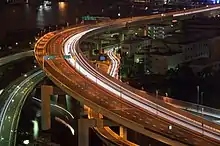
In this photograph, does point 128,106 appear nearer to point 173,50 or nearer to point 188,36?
point 173,50

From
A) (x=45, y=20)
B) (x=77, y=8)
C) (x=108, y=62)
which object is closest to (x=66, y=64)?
(x=108, y=62)

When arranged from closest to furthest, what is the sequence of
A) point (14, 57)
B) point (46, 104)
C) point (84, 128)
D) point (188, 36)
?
1. point (84, 128)
2. point (46, 104)
3. point (14, 57)
4. point (188, 36)

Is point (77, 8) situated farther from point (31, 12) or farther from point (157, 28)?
point (157, 28)

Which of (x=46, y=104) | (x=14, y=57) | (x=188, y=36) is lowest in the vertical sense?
(x=46, y=104)

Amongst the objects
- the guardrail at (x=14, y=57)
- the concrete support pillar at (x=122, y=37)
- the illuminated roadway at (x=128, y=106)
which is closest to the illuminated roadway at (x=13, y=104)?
the illuminated roadway at (x=128, y=106)

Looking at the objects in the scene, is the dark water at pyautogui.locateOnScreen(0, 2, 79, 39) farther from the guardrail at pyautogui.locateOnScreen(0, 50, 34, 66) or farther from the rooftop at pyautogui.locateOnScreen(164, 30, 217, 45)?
the rooftop at pyautogui.locateOnScreen(164, 30, 217, 45)

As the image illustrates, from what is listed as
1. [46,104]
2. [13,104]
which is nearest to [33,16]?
[13,104]

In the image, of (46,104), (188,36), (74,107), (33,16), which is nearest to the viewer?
(46,104)

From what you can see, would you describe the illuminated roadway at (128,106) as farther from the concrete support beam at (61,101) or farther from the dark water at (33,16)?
the dark water at (33,16)
